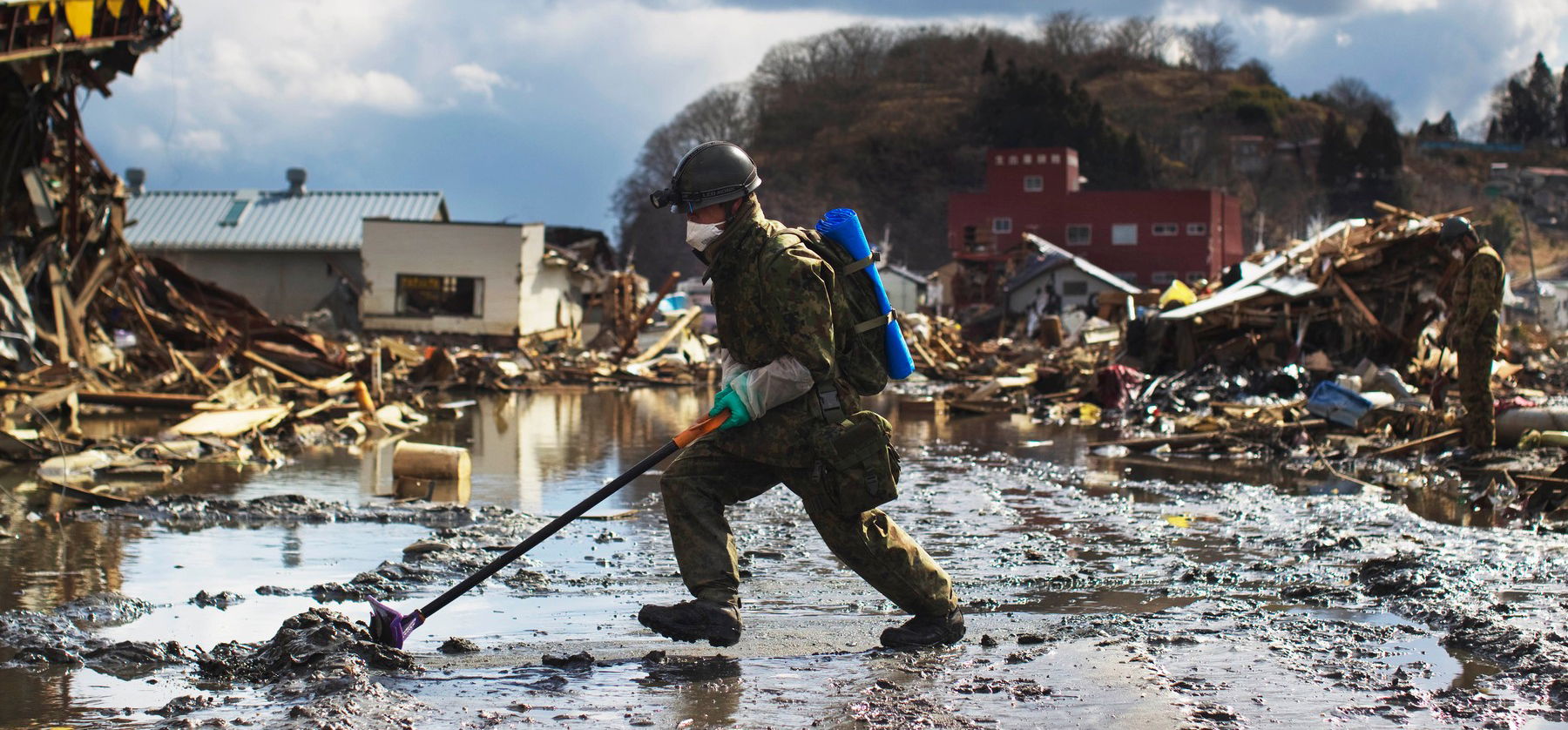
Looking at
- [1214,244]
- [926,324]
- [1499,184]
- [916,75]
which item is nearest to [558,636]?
[926,324]

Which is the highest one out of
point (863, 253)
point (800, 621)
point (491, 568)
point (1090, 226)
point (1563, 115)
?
point (1563, 115)

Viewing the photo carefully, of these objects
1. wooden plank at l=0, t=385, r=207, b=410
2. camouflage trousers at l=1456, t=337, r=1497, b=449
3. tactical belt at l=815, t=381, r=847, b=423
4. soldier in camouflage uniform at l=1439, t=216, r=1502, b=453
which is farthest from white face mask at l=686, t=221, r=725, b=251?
wooden plank at l=0, t=385, r=207, b=410

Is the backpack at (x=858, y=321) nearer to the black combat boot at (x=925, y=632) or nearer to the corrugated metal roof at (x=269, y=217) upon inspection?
the black combat boot at (x=925, y=632)

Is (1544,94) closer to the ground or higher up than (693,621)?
higher up

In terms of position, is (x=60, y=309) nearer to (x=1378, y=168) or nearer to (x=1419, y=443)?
(x=1419, y=443)

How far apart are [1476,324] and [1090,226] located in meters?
59.6

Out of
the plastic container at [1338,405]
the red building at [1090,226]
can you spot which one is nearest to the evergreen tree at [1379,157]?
the red building at [1090,226]

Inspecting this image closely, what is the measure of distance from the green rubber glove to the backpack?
1.42ft

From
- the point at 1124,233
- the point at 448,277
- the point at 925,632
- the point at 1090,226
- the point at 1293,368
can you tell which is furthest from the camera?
the point at 1090,226

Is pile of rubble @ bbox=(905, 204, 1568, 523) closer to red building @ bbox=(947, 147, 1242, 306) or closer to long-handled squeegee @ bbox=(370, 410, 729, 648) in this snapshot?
long-handled squeegee @ bbox=(370, 410, 729, 648)

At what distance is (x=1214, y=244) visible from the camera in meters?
67.2

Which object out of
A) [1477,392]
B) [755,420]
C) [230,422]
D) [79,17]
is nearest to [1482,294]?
[1477,392]

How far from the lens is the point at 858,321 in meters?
5.00

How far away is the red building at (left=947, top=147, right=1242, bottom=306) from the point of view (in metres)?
66.2
